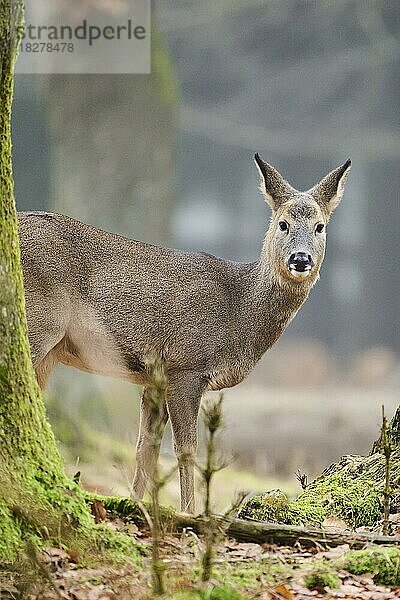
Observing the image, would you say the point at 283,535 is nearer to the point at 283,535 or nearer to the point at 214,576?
the point at 283,535

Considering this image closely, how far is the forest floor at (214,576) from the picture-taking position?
3.54 meters

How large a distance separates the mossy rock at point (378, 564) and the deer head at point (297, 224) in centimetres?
214

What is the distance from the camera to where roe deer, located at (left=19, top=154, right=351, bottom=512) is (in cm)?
587

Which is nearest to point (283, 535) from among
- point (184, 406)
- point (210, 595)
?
point (210, 595)

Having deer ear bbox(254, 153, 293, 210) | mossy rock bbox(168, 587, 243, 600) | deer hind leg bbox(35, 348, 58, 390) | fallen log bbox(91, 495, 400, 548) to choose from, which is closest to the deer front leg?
deer hind leg bbox(35, 348, 58, 390)

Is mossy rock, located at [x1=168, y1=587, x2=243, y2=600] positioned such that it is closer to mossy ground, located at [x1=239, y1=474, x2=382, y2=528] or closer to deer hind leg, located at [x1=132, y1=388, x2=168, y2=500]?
mossy ground, located at [x1=239, y1=474, x2=382, y2=528]

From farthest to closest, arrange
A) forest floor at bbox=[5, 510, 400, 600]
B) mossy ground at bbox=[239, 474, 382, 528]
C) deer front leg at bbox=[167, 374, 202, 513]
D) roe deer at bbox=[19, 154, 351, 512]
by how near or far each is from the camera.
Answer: deer front leg at bbox=[167, 374, 202, 513] < roe deer at bbox=[19, 154, 351, 512] < mossy ground at bbox=[239, 474, 382, 528] < forest floor at bbox=[5, 510, 400, 600]

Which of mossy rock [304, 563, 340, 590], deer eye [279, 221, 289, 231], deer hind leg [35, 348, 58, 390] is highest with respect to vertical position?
deer eye [279, 221, 289, 231]

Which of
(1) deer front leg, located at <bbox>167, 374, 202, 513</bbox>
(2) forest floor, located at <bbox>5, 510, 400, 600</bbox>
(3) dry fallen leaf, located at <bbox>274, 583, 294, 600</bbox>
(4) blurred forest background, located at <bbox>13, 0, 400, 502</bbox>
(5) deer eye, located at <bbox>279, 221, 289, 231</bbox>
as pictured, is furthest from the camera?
(4) blurred forest background, located at <bbox>13, 0, 400, 502</bbox>

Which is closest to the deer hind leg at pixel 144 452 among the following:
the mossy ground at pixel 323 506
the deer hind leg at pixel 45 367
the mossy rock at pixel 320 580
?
the deer hind leg at pixel 45 367

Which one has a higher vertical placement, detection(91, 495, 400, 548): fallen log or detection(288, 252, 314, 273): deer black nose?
detection(288, 252, 314, 273): deer black nose

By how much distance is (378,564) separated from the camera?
4152mm

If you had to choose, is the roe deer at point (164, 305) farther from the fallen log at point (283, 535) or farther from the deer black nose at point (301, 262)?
the fallen log at point (283, 535)

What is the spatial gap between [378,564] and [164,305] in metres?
2.33
